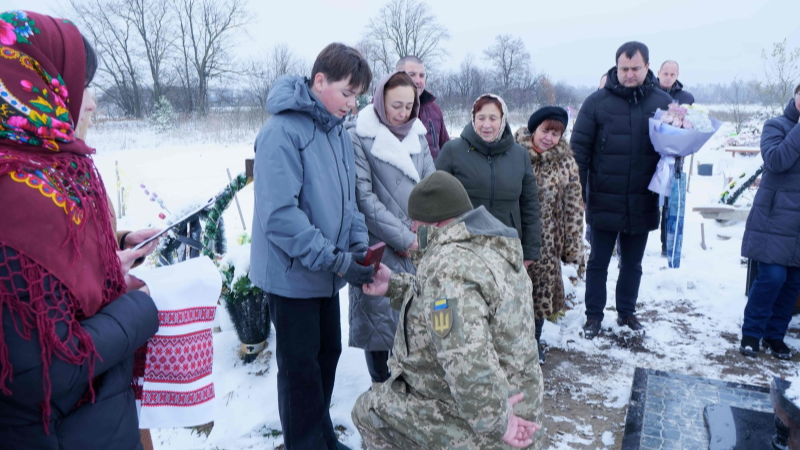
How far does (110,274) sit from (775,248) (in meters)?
4.08

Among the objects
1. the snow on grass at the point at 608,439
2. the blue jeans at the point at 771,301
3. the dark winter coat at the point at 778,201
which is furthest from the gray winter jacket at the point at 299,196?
the blue jeans at the point at 771,301

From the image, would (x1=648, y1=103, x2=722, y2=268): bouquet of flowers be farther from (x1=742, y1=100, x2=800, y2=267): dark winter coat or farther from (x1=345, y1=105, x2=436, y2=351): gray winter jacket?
(x1=345, y1=105, x2=436, y2=351): gray winter jacket

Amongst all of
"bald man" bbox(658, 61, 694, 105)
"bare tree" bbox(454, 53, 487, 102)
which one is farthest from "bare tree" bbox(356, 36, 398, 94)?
"bald man" bbox(658, 61, 694, 105)

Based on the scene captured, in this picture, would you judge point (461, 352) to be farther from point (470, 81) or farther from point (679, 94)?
point (470, 81)

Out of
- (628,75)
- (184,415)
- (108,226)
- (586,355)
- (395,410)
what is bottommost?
(586,355)

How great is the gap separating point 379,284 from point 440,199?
567mm

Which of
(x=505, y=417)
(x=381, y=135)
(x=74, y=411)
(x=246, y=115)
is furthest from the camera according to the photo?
(x=246, y=115)

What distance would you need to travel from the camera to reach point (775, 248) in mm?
3688

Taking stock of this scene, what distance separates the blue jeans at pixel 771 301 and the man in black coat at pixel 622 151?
804 mm

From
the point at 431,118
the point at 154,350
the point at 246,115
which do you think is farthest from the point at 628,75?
the point at 246,115

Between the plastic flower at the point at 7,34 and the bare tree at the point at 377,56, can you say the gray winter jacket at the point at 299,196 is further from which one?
the bare tree at the point at 377,56

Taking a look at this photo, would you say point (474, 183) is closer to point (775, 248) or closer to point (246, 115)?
point (775, 248)

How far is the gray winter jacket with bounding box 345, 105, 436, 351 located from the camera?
281 cm

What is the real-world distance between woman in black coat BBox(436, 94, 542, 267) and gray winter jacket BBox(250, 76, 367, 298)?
3.46 feet
